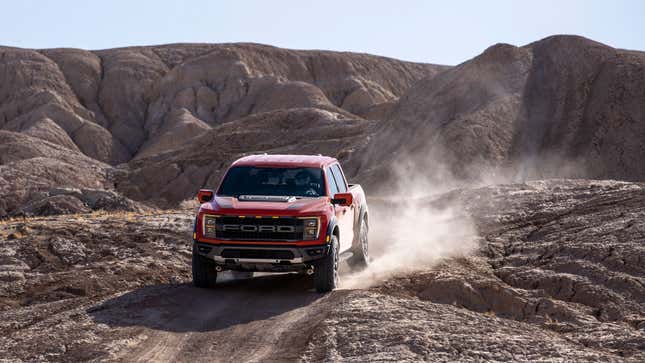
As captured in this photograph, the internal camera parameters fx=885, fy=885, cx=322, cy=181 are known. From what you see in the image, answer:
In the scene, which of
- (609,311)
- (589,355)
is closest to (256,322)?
(589,355)

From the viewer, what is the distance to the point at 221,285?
13266mm

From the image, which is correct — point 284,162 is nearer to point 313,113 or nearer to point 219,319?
point 219,319

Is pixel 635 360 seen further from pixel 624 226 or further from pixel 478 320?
pixel 624 226

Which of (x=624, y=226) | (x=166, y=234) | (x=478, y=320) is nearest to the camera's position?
(x=478, y=320)

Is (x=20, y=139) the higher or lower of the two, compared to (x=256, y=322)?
lower

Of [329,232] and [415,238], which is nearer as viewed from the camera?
[329,232]

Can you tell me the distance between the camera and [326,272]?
39.9ft

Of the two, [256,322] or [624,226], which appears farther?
[624,226]

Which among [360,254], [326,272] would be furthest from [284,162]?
[360,254]

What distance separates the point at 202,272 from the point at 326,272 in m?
1.79

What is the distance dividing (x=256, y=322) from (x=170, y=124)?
87961mm

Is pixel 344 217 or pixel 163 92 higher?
pixel 344 217

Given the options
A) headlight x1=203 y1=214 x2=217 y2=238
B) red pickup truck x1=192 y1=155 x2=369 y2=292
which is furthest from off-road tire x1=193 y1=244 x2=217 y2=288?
headlight x1=203 y1=214 x2=217 y2=238

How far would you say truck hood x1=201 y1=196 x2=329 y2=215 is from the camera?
473 inches
